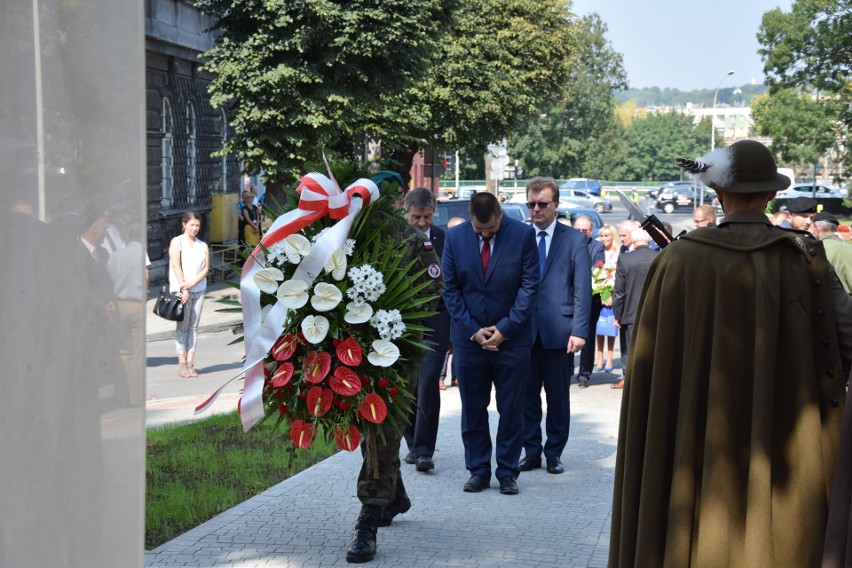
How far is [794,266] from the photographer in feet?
14.6

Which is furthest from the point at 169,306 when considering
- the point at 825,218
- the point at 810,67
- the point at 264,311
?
the point at 810,67

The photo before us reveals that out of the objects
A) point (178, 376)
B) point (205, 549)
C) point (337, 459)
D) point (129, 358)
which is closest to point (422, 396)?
point (337, 459)

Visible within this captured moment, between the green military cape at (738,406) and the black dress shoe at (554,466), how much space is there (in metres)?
4.10

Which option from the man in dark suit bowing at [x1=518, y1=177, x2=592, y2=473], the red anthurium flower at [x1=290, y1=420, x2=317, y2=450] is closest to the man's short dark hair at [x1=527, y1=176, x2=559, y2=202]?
the man in dark suit bowing at [x1=518, y1=177, x2=592, y2=473]

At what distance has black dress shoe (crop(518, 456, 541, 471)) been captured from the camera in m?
8.87

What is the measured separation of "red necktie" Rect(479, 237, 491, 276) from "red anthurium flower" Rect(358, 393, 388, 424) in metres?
2.36

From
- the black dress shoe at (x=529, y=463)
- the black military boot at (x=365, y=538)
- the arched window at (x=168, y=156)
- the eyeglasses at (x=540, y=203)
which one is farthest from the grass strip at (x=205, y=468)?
the arched window at (x=168, y=156)

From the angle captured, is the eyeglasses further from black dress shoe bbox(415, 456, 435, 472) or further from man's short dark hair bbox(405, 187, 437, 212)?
black dress shoe bbox(415, 456, 435, 472)

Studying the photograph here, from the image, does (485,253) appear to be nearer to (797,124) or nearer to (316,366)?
(316,366)

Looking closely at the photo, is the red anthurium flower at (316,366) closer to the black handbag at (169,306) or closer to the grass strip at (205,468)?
the grass strip at (205,468)

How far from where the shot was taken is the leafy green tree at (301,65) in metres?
23.5

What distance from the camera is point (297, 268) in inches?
236

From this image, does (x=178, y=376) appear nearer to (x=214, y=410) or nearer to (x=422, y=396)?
(x=214, y=410)

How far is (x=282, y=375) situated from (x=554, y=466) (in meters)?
3.54
